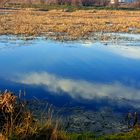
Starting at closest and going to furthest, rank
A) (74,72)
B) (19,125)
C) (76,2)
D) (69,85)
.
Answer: (19,125), (69,85), (74,72), (76,2)

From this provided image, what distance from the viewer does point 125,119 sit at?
11750mm

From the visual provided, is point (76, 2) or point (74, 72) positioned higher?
point (74, 72)

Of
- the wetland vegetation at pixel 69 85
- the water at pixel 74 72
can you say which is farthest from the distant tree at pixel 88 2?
the water at pixel 74 72

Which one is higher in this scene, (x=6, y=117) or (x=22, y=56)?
(x=6, y=117)

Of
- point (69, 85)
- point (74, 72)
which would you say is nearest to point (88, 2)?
point (74, 72)

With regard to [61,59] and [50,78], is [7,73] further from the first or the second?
[61,59]

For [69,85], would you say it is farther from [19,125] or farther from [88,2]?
[88,2]

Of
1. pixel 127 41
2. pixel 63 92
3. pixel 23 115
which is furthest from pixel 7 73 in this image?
pixel 127 41

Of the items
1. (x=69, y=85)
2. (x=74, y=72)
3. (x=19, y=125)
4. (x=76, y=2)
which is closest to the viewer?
(x=19, y=125)

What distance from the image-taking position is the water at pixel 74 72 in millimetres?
14289

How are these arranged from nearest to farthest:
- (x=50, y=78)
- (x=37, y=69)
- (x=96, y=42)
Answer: (x=50, y=78)
(x=37, y=69)
(x=96, y=42)

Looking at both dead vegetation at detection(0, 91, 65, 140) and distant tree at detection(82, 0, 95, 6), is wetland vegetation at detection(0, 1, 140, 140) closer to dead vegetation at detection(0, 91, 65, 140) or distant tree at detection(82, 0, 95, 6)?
dead vegetation at detection(0, 91, 65, 140)

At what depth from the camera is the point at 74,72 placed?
18.6 metres

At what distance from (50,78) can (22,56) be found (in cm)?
573
